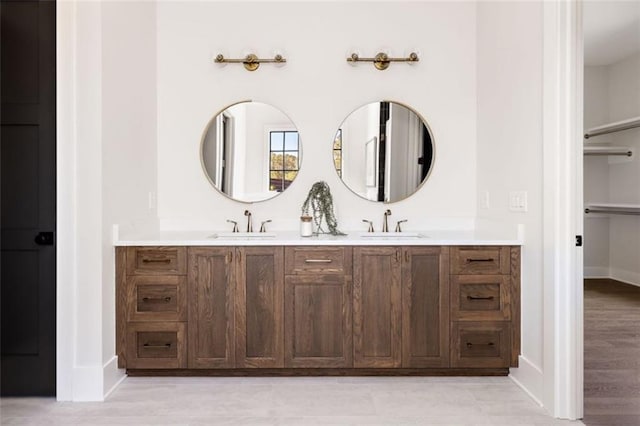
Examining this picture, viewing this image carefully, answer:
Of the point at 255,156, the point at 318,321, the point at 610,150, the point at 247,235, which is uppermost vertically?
the point at 610,150

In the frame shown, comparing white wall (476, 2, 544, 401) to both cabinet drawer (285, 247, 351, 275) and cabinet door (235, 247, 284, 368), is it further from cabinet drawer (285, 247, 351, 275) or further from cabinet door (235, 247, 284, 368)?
cabinet door (235, 247, 284, 368)

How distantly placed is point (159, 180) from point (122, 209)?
659 millimetres

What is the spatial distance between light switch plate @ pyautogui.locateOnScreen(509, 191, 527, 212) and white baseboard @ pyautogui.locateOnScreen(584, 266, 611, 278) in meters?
4.10

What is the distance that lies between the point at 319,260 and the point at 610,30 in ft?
14.2

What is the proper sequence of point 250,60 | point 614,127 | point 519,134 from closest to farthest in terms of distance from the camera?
point 519,134, point 250,60, point 614,127

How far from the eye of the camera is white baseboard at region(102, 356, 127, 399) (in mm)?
2461

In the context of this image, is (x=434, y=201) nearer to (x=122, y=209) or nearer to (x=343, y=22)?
(x=343, y=22)

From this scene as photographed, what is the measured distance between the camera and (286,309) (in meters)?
2.68

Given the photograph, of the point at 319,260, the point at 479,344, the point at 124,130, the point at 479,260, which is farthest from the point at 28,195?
the point at 479,344

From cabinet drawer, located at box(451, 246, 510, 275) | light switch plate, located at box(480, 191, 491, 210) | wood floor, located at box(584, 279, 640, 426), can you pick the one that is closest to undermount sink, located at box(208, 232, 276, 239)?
cabinet drawer, located at box(451, 246, 510, 275)

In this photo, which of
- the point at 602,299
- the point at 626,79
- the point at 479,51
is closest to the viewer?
the point at 479,51

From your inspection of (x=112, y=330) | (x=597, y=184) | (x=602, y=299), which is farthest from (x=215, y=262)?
(x=597, y=184)

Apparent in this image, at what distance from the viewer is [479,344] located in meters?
2.68

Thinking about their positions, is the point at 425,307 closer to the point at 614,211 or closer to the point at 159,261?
the point at 159,261
